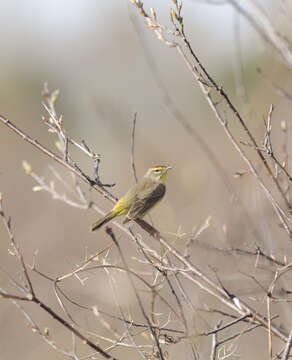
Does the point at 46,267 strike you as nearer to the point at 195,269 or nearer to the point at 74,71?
the point at 195,269

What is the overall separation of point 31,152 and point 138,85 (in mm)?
9052

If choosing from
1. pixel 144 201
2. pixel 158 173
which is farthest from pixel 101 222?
pixel 158 173

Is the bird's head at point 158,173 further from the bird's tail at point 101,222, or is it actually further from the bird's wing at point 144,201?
the bird's tail at point 101,222

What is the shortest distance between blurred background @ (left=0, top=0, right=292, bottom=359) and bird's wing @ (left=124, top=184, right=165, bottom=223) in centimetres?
81

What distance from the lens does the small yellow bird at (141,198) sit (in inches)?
220

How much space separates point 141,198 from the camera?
6277mm

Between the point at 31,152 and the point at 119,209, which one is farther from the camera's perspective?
the point at 31,152

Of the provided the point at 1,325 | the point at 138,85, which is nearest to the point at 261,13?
the point at 1,325

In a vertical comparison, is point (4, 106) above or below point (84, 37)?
below

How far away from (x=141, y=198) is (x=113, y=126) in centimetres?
201

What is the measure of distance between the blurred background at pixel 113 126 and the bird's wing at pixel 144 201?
0.81 metres

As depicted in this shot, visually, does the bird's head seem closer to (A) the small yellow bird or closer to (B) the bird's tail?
(A) the small yellow bird

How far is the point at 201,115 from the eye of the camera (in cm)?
2775


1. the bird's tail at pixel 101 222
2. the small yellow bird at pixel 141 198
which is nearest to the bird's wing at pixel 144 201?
the small yellow bird at pixel 141 198
